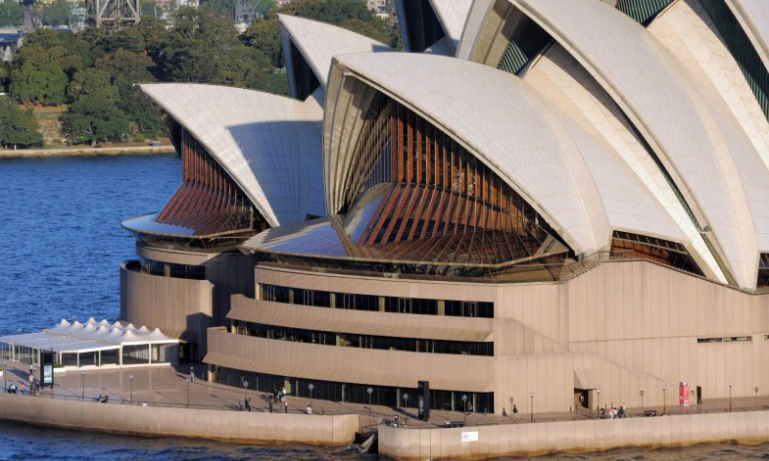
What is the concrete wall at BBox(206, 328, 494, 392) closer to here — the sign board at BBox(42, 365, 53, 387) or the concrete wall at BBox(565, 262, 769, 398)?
the concrete wall at BBox(565, 262, 769, 398)

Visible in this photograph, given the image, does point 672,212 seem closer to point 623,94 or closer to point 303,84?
point 623,94

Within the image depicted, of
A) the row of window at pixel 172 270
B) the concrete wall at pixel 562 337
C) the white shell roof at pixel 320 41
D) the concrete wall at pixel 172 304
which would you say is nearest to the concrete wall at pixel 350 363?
the concrete wall at pixel 562 337

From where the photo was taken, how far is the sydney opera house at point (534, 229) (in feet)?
260

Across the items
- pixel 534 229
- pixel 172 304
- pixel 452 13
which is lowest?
pixel 172 304

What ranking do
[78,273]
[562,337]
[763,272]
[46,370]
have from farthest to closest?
1. [78,273]
2. [46,370]
3. [763,272]
4. [562,337]

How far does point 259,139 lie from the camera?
324 ft

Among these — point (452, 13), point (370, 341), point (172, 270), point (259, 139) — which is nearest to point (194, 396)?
point (370, 341)

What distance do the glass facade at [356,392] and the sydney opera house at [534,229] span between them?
3.4 inches

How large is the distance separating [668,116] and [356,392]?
58.2ft

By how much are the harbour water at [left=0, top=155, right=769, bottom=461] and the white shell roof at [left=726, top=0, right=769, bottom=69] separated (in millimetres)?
18225

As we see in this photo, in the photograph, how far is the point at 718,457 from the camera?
247 ft

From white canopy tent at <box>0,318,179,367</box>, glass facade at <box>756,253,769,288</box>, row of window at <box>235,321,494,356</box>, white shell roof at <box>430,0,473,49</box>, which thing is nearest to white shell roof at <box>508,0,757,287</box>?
glass facade at <box>756,253,769,288</box>

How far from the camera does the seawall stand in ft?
244

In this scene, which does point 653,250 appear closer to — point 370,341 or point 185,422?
point 370,341
